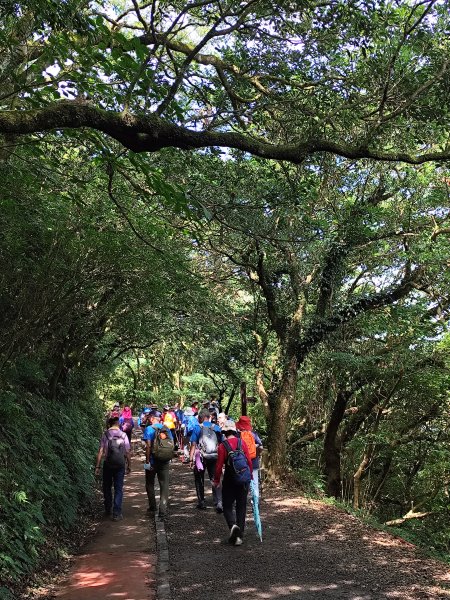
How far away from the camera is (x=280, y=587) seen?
600cm

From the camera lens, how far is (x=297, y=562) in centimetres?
702

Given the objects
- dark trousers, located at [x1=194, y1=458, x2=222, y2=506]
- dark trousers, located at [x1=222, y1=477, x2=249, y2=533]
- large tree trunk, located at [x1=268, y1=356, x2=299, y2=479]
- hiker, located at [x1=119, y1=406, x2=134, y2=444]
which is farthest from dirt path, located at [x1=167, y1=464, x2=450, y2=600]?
hiker, located at [x1=119, y1=406, x2=134, y2=444]

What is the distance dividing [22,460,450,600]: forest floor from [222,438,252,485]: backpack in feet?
3.40

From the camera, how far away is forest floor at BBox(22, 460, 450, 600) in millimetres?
5898

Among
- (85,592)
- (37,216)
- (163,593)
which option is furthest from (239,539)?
(37,216)

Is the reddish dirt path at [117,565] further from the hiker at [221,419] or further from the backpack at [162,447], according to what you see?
the hiker at [221,419]

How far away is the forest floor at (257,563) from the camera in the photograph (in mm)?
5898

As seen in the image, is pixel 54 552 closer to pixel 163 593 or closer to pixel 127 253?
pixel 163 593

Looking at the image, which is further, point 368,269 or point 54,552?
point 368,269

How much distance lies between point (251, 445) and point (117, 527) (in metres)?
3.08

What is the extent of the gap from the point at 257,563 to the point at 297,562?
0.59 metres

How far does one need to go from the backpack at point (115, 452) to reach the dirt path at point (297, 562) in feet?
4.63

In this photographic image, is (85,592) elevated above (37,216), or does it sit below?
below

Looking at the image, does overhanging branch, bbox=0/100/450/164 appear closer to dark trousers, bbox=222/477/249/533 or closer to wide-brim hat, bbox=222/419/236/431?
wide-brim hat, bbox=222/419/236/431
